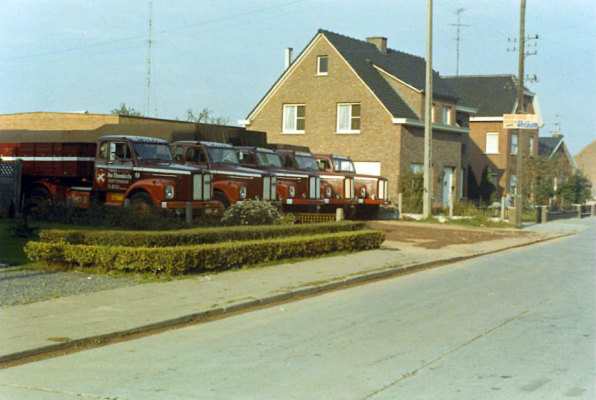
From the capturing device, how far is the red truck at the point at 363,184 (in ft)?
104

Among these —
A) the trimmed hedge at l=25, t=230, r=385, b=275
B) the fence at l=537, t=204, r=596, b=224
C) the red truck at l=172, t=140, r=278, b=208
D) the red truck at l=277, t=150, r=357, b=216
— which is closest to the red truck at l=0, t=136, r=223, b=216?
the red truck at l=172, t=140, r=278, b=208

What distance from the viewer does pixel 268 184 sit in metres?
24.2

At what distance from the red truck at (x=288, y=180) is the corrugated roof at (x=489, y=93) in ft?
99.8

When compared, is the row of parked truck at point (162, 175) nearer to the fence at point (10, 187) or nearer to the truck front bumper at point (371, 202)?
the fence at point (10, 187)

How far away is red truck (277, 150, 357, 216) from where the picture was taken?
28.8m

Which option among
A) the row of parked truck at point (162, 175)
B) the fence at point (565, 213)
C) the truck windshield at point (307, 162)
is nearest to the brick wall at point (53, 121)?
the truck windshield at point (307, 162)

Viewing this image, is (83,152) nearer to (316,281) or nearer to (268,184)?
(268,184)

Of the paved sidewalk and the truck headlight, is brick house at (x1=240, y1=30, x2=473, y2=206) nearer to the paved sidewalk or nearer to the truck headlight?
the truck headlight

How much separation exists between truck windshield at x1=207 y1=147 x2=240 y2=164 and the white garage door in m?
16.3

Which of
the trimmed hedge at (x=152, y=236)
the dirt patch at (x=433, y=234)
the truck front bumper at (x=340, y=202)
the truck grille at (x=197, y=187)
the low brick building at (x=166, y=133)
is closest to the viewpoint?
the trimmed hedge at (x=152, y=236)

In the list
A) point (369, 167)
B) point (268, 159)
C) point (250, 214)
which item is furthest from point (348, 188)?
point (250, 214)

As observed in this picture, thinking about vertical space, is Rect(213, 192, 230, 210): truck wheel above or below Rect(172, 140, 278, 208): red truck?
below

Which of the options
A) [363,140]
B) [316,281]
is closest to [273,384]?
[316,281]

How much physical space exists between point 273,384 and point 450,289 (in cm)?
721
